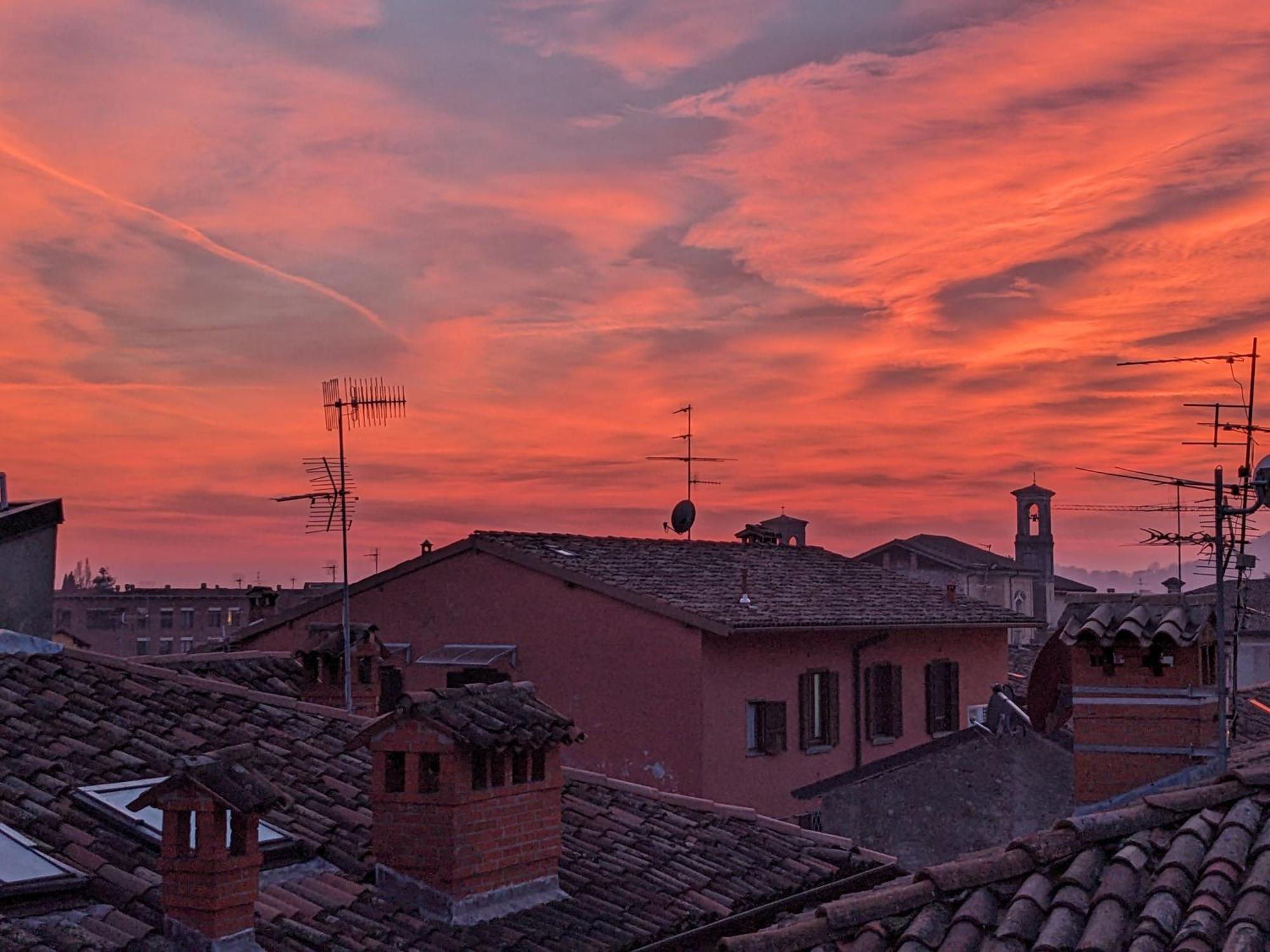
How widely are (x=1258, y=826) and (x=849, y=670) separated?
18.6m

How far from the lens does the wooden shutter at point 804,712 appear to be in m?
22.9

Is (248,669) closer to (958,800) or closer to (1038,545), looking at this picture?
(958,800)

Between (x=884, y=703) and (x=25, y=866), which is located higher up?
(x=25, y=866)

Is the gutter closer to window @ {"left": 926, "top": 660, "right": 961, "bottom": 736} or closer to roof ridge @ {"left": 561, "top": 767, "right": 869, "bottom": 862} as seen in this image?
roof ridge @ {"left": 561, "top": 767, "right": 869, "bottom": 862}

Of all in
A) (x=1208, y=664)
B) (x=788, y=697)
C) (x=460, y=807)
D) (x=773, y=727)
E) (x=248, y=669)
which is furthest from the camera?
(x=788, y=697)

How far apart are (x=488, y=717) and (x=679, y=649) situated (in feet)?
35.7

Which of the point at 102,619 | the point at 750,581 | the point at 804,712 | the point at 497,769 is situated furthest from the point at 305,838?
the point at 102,619

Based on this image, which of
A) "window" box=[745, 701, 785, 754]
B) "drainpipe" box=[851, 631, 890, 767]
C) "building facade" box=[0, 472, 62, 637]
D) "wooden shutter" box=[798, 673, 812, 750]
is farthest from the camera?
"drainpipe" box=[851, 631, 890, 767]

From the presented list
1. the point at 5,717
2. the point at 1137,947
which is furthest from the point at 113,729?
the point at 1137,947

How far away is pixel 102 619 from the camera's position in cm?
7431

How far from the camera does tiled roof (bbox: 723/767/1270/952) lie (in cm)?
527

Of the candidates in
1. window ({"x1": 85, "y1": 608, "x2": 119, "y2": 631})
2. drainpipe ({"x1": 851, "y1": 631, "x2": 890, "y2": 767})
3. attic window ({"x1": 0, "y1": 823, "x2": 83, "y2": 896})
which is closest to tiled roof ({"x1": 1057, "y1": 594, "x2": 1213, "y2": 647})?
attic window ({"x1": 0, "y1": 823, "x2": 83, "y2": 896})

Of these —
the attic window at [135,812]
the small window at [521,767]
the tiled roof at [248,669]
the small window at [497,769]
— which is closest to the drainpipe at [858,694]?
the tiled roof at [248,669]

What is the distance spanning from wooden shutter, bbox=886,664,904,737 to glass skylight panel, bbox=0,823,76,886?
18.6m
